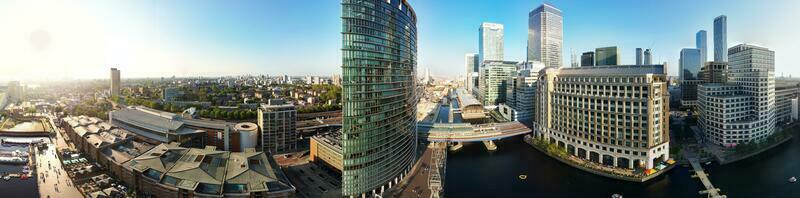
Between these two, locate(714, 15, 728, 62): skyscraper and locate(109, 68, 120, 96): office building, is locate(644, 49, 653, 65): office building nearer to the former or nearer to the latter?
locate(714, 15, 728, 62): skyscraper

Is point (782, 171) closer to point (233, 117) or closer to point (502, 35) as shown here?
point (233, 117)

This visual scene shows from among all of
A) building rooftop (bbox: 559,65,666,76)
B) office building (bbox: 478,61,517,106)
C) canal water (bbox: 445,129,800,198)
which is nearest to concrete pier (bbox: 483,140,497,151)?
→ canal water (bbox: 445,129,800,198)

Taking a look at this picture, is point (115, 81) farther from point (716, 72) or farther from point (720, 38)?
point (720, 38)

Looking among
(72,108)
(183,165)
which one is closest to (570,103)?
(183,165)

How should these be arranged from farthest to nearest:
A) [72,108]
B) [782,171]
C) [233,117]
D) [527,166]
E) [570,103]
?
[72,108], [233,117], [570,103], [527,166], [782,171]

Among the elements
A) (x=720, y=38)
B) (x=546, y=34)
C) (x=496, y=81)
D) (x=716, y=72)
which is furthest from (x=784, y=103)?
(x=546, y=34)
